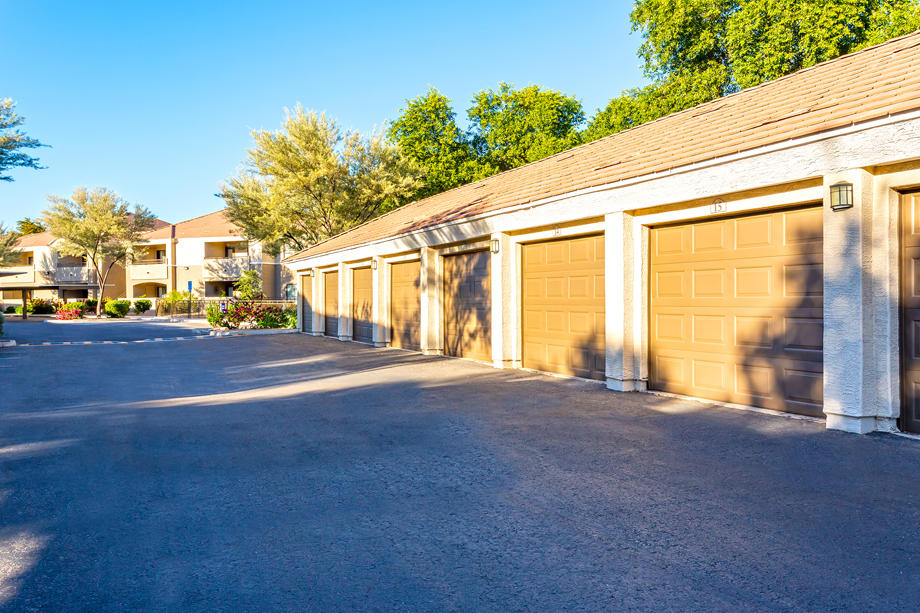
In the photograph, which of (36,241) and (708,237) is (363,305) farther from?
(36,241)

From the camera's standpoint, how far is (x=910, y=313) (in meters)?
6.41

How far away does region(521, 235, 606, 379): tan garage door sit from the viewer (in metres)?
10.6

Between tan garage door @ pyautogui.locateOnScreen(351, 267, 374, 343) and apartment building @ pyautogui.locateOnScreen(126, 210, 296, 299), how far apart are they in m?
32.3

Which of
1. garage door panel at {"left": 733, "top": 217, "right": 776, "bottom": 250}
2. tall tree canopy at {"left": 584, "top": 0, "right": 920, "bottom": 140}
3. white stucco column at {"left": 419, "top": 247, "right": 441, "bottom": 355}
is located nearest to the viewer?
garage door panel at {"left": 733, "top": 217, "right": 776, "bottom": 250}

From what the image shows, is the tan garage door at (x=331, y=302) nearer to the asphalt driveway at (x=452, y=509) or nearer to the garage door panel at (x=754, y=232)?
the asphalt driveway at (x=452, y=509)

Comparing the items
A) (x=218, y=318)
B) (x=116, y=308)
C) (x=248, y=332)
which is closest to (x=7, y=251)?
(x=116, y=308)

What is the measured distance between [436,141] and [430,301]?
91.1 feet

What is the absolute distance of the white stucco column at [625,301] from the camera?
9.48 metres

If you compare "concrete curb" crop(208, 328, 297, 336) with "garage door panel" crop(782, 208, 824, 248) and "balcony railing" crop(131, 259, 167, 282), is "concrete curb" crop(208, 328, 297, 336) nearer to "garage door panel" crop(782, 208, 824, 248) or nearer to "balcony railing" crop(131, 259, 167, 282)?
"garage door panel" crop(782, 208, 824, 248)

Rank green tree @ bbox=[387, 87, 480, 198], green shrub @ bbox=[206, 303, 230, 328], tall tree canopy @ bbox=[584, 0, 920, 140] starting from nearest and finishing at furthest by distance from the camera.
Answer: tall tree canopy @ bbox=[584, 0, 920, 140] < green shrub @ bbox=[206, 303, 230, 328] < green tree @ bbox=[387, 87, 480, 198]

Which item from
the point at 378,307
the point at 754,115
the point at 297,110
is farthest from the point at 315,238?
the point at 754,115

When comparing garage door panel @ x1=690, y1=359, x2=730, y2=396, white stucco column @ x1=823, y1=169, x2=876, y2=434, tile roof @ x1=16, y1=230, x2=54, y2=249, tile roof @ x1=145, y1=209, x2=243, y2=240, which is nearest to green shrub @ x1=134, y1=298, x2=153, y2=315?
tile roof @ x1=145, y1=209, x2=243, y2=240

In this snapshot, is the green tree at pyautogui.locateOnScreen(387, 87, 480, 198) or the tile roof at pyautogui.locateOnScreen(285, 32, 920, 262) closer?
the tile roof at pyautogui.locateOnScreen(285, 32, 920, 262)

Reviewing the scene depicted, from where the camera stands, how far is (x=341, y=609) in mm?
2906
